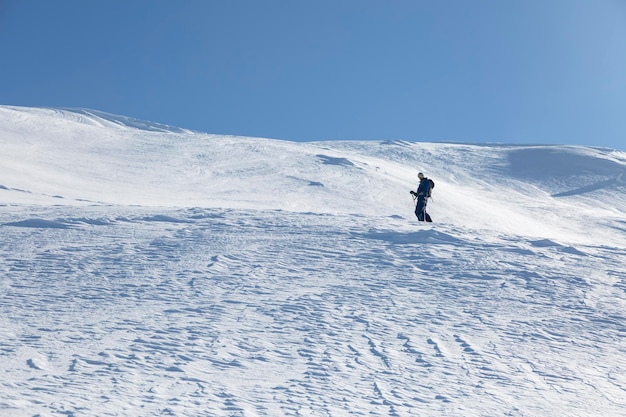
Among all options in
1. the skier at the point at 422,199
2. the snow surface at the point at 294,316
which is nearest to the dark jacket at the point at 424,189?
the skier at the point at 422,199

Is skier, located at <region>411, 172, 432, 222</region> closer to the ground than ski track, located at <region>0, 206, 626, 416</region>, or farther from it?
farther from it

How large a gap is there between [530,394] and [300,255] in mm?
5068

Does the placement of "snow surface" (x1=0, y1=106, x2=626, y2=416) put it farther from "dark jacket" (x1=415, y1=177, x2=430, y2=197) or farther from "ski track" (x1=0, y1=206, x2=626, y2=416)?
"dark jacket" (x1=415, y1=177, x2=430, y2=197)

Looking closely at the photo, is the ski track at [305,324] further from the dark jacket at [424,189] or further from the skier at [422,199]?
the dark jacket at [424,189]

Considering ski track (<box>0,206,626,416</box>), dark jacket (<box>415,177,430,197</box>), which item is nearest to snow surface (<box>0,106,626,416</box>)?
ski track (<box>0,206,626,416</box>)

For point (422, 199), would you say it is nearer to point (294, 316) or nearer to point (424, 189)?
point (424, 189)

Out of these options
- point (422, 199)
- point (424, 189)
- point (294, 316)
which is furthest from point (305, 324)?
point (424, 189)

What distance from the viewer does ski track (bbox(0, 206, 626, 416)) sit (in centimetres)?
555

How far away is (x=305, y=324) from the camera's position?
7.28 metres

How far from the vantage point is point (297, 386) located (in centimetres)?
575

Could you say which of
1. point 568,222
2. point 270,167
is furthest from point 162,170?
point 568,222

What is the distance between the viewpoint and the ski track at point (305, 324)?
18.2 feet

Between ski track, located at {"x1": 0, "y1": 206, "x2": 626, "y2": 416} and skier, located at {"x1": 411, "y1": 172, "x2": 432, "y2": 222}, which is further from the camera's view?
skier, located at {"x1": 411, "y1": 172, "x2": 432, "y2": 222}

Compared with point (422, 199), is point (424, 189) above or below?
above
